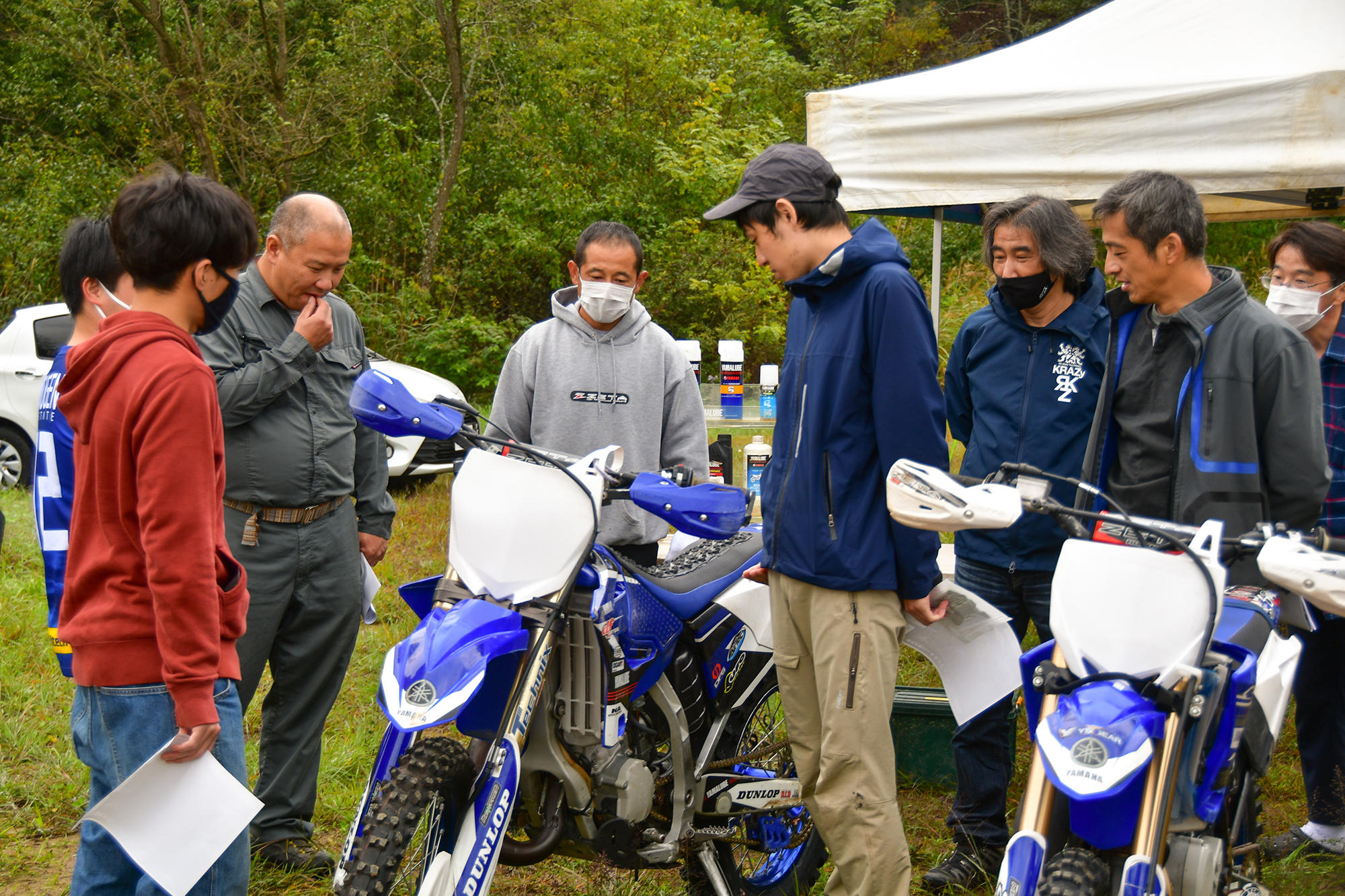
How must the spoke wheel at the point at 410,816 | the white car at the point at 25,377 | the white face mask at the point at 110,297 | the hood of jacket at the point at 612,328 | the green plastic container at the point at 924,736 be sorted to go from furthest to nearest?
the white car at the point at 25,377 → the green plastic container at the point at 924,736 → the hood of jacket at the point at 612,328 → the white face mask at the point at 110,297 → the spoke wheel at the point at 410,816

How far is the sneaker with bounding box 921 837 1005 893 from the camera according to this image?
3.30 meters

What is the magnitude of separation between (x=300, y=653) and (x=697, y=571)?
1304 millimetres

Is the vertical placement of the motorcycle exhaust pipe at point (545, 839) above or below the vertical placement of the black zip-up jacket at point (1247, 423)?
below

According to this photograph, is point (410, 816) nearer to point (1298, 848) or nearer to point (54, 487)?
point (54, 487)

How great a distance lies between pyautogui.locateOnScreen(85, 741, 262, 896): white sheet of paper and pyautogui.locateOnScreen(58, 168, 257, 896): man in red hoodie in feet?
0.15

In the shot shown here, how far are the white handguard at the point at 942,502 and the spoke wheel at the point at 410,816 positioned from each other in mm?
1122

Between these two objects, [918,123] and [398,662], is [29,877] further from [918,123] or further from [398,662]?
[918,123]

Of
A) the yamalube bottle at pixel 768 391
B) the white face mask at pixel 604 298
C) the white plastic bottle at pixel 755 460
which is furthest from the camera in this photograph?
the yamalube bottle at pixel 768 391

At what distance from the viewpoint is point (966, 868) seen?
3.34 metres

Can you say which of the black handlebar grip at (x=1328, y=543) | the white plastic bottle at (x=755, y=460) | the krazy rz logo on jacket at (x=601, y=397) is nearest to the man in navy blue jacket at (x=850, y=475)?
the black handlebar grip at (x=1328, y=543)

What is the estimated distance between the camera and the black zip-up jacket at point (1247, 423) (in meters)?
2.64

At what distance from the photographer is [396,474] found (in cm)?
817

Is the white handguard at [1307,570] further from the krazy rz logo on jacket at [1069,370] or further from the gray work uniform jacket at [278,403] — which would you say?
the gray work uniform jacket at [278,403]

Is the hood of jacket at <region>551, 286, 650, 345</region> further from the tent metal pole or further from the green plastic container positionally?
the tent metal pole
